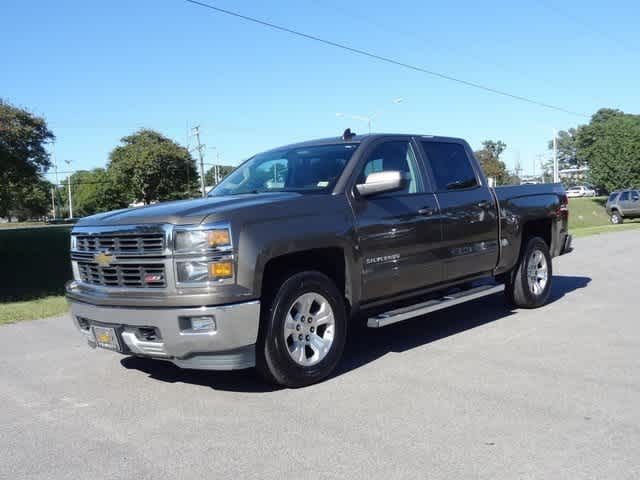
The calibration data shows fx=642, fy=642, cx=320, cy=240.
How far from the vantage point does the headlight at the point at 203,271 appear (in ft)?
14.9

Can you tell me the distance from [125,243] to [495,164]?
7719 cm

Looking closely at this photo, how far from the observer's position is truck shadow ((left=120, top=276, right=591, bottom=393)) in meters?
5.39

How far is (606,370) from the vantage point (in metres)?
5.22

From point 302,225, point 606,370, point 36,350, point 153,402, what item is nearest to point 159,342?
point 153,402

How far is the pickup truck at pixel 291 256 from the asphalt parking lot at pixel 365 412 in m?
0.42

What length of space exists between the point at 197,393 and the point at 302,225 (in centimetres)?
155

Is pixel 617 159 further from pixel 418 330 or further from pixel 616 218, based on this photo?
pixel 418 330

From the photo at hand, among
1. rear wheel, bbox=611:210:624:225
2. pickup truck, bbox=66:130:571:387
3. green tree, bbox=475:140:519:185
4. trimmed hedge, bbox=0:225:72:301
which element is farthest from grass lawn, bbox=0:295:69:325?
green tree, bbox=475:140:519:185

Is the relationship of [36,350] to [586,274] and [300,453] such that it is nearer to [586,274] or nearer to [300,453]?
[300,453]

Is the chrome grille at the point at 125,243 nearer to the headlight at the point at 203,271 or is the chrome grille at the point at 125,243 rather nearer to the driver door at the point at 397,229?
the headlight at the point at 203,271

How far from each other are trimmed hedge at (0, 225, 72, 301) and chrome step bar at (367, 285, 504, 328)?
7.46 meters

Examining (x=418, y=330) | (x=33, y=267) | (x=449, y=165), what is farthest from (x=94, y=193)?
(x=449, y=165)

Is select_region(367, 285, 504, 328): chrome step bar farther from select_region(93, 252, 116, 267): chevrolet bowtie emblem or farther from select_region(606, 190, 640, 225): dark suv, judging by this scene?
select_region(606, 190, 640, 225): dark suv

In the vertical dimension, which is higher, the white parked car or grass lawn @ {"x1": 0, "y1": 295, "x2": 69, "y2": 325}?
the white parked car
